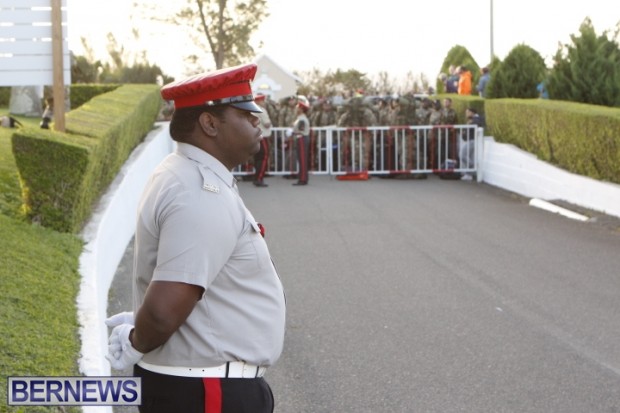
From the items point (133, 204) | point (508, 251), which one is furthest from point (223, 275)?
point (133, 204)

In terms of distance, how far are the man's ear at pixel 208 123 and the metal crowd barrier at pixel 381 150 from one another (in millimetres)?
19027

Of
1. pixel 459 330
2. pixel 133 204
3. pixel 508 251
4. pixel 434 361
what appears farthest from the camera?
pixel 133 204

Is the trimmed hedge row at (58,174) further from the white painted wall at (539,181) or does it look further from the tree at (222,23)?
the tree at (222,23)

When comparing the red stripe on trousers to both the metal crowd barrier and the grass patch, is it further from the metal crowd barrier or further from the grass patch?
the metal crowd barrier

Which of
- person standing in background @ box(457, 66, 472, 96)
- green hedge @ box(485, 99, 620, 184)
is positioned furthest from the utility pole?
person standing in background @ box(457, 66, 472, 96)

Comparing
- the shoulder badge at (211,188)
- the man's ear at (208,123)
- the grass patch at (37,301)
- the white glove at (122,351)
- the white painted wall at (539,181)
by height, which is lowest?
the white painted wall at (539,181)

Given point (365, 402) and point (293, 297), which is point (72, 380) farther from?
point (293, 297)

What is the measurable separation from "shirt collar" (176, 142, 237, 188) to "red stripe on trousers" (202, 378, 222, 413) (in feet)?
2.15

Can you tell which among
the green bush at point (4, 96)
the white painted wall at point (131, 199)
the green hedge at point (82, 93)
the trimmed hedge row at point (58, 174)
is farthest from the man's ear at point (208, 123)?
the green bush at point (4, 96)

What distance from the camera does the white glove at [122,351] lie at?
3.55m

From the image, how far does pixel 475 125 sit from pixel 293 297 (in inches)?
520

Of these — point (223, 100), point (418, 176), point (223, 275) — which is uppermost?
point (223, 100)

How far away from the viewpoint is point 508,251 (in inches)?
506

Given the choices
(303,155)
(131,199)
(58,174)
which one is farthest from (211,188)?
(303,155)
